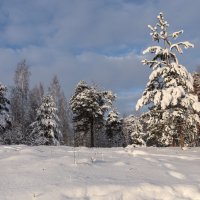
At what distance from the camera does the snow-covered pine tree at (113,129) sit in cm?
6166

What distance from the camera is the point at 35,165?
9.16 meters

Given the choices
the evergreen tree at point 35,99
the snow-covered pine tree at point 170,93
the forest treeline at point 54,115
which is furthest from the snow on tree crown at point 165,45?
the evergreen tree at point 35,99

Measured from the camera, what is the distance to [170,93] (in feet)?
66.5

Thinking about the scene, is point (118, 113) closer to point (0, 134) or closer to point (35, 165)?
point (0, 134)

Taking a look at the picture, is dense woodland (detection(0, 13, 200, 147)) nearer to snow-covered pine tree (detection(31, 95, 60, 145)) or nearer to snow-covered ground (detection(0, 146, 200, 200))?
snow-covered pine tree (detection(31, 95, 60, 145))

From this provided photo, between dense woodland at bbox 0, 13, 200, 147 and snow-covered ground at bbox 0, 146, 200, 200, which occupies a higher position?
dense woodland at bbox 0, 13, 200, 147

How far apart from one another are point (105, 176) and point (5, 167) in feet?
7.89

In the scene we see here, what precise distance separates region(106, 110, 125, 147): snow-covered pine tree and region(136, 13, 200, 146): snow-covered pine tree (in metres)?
38.6

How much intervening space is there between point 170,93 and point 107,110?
33.5 m

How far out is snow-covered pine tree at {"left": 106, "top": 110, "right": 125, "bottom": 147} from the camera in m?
61.7

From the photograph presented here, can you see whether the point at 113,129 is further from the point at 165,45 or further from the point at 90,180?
the point at 90,180

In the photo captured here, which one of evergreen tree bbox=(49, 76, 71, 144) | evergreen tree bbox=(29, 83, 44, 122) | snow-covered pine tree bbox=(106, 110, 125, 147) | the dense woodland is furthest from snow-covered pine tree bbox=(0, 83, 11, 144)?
snow-covered pine tree bbox=(106, 110, 125, 147)

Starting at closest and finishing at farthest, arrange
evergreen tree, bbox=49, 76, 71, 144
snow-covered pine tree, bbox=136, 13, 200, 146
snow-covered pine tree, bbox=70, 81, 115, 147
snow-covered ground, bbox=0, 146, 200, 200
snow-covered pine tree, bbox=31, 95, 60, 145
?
snow-covered ground, bbox=0, 146, 200, 200 < snow-covered pine tree, bbox=136, 13, 200, 146 < snow-covered pine tree, bbox=31, 95, 60, 145 < snow-covered pine tree, bbox=70, 81, 115, 147 < evergreen tree, bbox=49, 76, 71, 144

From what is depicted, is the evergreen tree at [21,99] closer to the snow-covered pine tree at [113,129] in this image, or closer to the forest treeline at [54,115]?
the forest treeline at [54,115]
